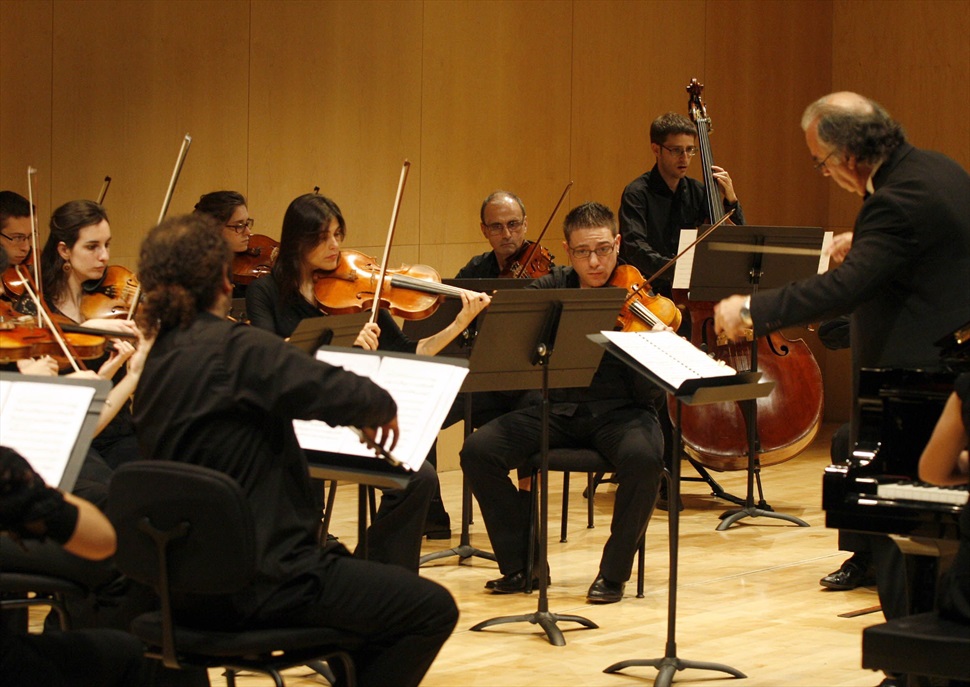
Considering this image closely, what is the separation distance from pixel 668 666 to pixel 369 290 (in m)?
1.44

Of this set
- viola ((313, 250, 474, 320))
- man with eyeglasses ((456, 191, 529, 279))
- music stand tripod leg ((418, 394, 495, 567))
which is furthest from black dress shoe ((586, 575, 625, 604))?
man with eyeglasses ((456, 191, 529, 279))

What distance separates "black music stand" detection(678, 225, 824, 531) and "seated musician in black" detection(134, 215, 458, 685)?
2.55 m

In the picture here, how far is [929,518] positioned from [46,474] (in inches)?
63.5

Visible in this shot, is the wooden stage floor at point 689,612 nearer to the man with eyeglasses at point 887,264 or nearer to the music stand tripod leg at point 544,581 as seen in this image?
the music stand tripod leg at point 544,581

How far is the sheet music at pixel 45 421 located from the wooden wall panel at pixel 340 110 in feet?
10.0

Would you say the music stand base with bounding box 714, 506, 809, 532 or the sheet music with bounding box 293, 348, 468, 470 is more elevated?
the sheet music with bounding box 293, 348, 468, 470

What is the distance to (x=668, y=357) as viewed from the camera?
3.11m

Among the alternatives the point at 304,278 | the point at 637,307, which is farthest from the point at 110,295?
the point at 637,307

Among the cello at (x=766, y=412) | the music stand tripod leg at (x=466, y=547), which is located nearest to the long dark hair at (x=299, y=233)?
the music stand tripod leg at (x=466, y=547)

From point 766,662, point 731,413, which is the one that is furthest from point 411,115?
point 766,662

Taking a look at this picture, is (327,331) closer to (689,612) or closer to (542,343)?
(542,343)

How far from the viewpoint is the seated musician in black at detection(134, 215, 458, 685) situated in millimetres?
2336

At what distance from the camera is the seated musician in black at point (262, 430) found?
2.34 m

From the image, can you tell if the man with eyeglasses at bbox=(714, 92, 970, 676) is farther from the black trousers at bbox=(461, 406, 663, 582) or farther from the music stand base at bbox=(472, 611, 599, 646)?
the black trousers at bbox=(461, 406, 663, 582)
